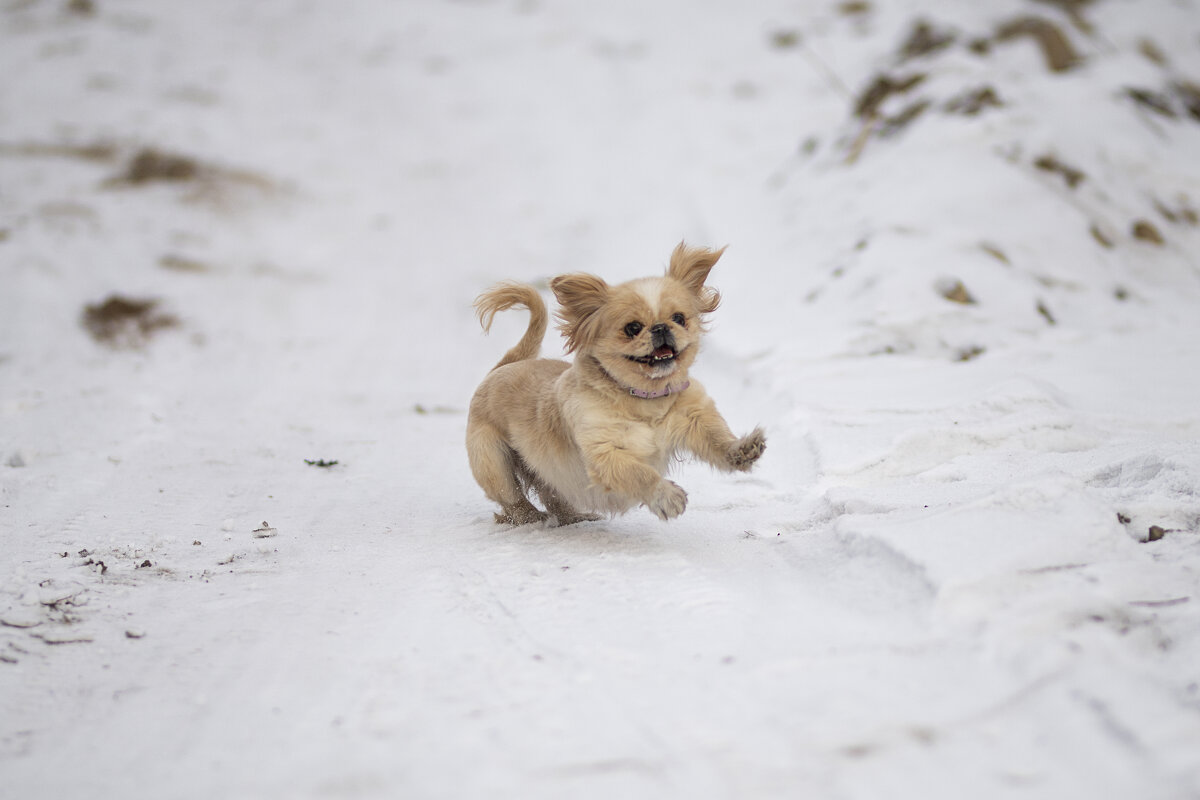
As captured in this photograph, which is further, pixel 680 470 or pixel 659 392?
pixel 680 470

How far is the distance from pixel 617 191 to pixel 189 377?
687cm

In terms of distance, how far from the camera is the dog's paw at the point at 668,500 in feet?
10.4

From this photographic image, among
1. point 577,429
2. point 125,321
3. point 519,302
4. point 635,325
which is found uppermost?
point 635,325

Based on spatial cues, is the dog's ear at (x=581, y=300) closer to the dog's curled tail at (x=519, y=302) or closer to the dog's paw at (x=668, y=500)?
the dog's curled tail at (x=519, y=302)

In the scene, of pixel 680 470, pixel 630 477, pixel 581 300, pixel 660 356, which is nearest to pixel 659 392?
pixel 660 356

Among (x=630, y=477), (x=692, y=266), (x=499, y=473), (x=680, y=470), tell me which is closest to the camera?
(x=630, y=477)

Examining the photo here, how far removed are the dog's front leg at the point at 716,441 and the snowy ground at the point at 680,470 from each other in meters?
0.31

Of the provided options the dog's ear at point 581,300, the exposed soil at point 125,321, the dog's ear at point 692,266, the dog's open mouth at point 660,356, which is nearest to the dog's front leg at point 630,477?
the dog's open mouth at point 660,356

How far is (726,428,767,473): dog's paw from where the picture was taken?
3254 millimetres

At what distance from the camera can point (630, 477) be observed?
3.27 metres

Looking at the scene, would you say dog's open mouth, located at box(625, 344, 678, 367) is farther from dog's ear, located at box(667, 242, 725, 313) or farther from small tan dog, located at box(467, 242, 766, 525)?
dog's ear, located at box(667, 242, 725, 313)

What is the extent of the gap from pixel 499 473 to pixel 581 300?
938 mm

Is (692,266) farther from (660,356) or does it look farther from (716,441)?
(716,441)

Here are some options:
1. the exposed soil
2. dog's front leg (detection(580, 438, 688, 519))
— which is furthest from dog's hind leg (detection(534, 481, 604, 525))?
the exposed soil
